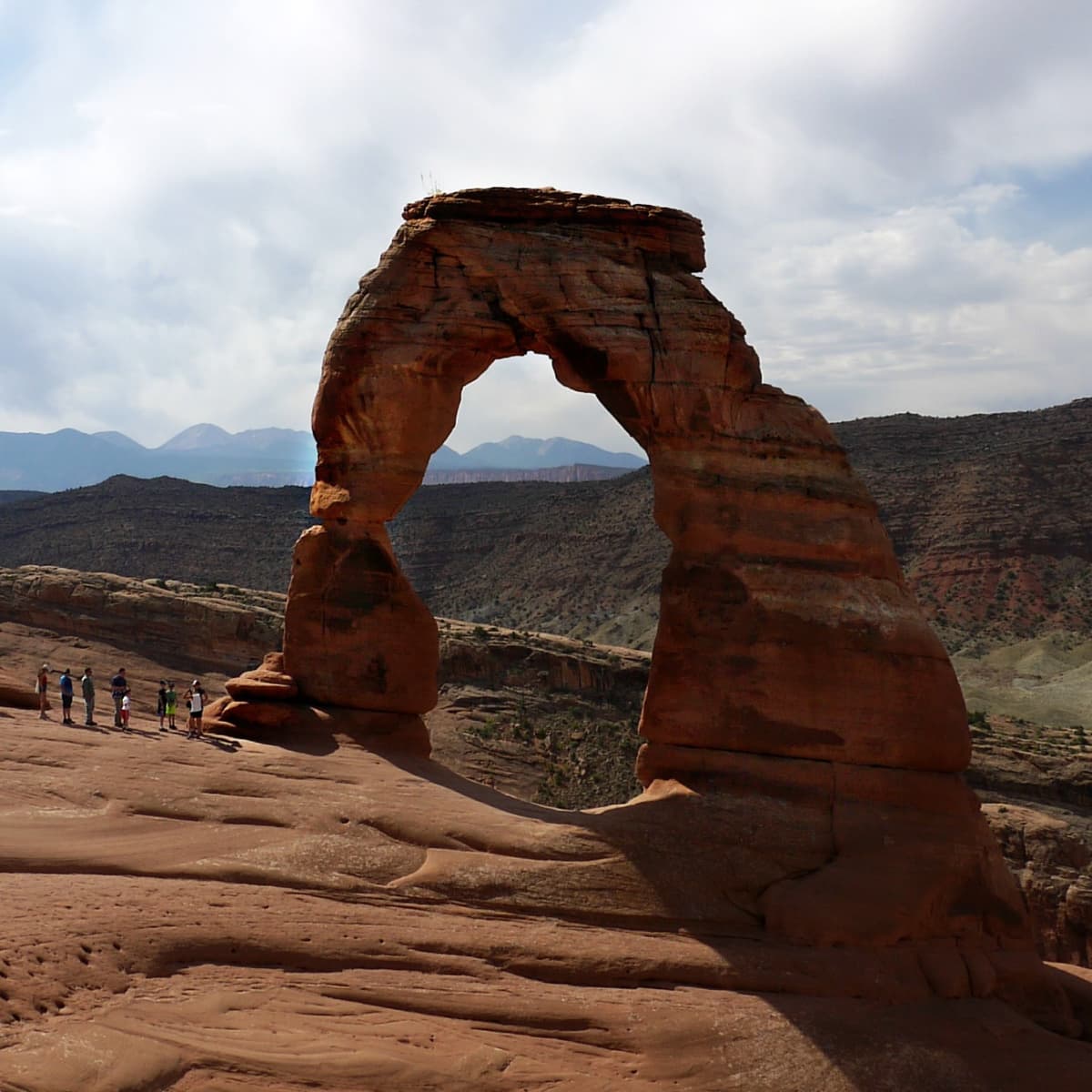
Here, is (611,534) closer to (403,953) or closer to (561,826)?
(561,826)

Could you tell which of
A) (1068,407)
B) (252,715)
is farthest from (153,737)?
(1068,407)

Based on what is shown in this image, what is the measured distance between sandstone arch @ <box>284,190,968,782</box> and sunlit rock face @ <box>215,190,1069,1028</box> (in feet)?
0.12

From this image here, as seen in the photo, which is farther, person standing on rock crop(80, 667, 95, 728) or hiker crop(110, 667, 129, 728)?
hiker crop(110, 667, 129, 728)

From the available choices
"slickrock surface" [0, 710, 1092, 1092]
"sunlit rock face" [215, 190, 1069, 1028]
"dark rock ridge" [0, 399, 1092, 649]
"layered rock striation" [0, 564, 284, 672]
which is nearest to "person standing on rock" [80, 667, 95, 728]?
"slickrock surface" [0, 710, 1092, 1092]

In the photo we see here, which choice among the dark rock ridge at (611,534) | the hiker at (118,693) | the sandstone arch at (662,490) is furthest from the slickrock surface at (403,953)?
the dark rock ridge at (611,534)

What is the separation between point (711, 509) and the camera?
19047 millimetres

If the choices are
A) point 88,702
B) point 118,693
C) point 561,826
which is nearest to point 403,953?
point 561,826

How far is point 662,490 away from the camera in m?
19.4

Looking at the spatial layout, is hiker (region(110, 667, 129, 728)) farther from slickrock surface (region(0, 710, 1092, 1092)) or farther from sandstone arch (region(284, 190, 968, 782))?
sandstone arch (region(284, 190, 968, 782))

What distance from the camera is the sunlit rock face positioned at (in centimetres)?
1719

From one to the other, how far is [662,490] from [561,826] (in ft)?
17.6

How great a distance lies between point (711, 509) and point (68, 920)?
415 inches

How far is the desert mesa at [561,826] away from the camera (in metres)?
12.9

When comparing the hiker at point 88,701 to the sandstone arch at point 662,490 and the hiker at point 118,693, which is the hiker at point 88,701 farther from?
the sandstone arch at point 662,490
